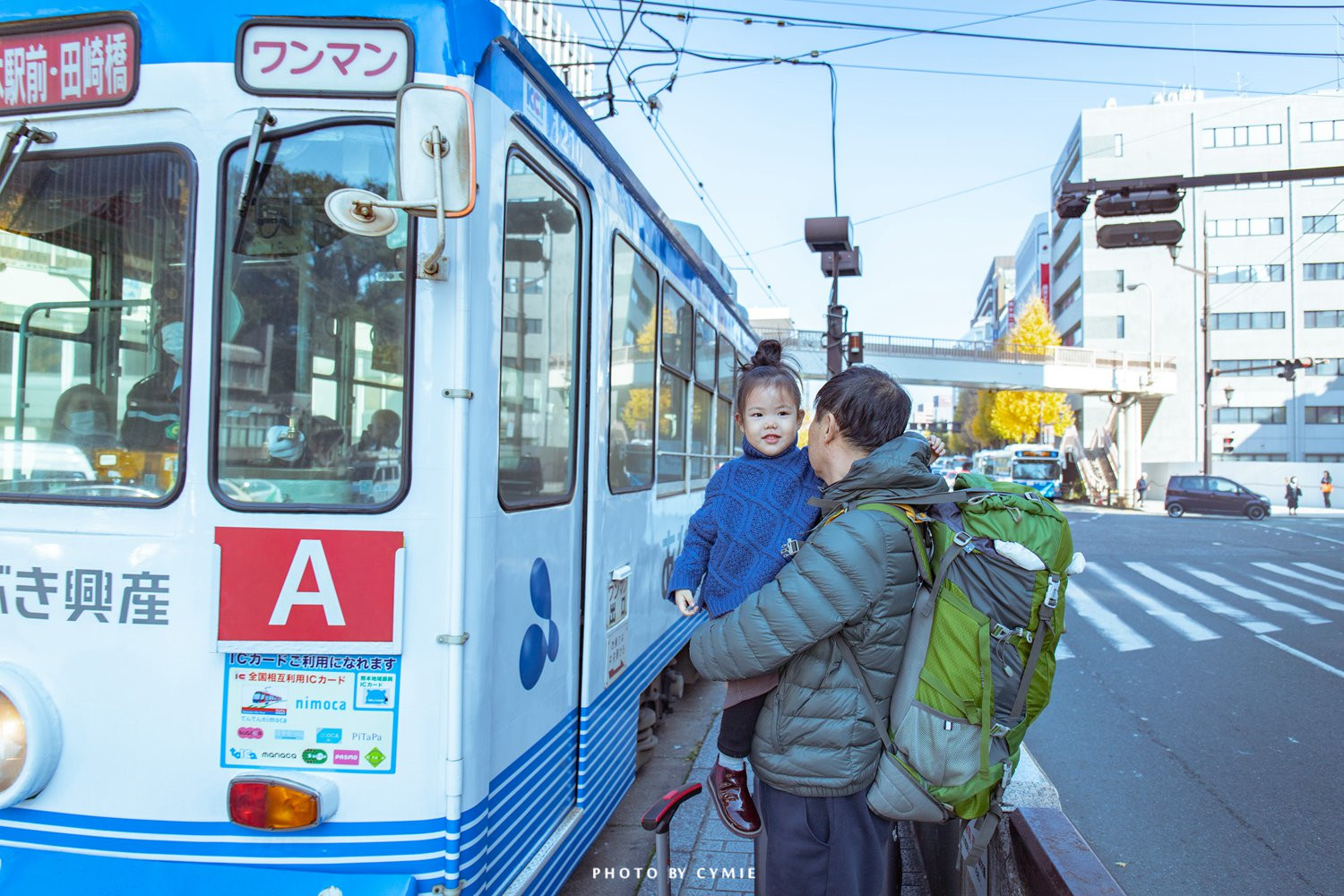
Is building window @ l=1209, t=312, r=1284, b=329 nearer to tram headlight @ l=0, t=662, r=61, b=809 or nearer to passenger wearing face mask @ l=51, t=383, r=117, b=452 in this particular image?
passenger wearing face mask @ l=51, t=383, r=117, b=452

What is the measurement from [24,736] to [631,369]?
2.53 m

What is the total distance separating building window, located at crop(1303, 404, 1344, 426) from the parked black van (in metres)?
Answer: 19.6

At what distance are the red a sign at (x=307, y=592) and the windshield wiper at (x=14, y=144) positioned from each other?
42.6 inches

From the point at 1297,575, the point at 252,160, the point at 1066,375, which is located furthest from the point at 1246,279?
the point at 252,160

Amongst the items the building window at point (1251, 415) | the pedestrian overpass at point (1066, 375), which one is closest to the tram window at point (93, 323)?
the pedestrian overpass at point (1066, 375)

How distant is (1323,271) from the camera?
47906 mm

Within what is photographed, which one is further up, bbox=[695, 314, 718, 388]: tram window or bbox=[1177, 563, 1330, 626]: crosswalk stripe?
bbox=[695, 314, 718, 388]: tram window

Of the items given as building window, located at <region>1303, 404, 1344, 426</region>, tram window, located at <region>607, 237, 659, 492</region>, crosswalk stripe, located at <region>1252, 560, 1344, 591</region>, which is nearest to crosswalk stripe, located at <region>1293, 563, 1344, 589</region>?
crosswalk stripe, located at <region>1252, 560, 1344, 591</region>

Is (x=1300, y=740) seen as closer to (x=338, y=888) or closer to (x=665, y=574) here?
(x=665, y=574)

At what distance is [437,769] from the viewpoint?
236 cm

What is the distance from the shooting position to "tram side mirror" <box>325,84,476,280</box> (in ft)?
6.91

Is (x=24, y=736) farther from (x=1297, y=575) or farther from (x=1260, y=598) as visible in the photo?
(x=1297, y=575)

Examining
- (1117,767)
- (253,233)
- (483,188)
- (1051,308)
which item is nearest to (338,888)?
(253,233)

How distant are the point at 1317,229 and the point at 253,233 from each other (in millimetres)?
57282
